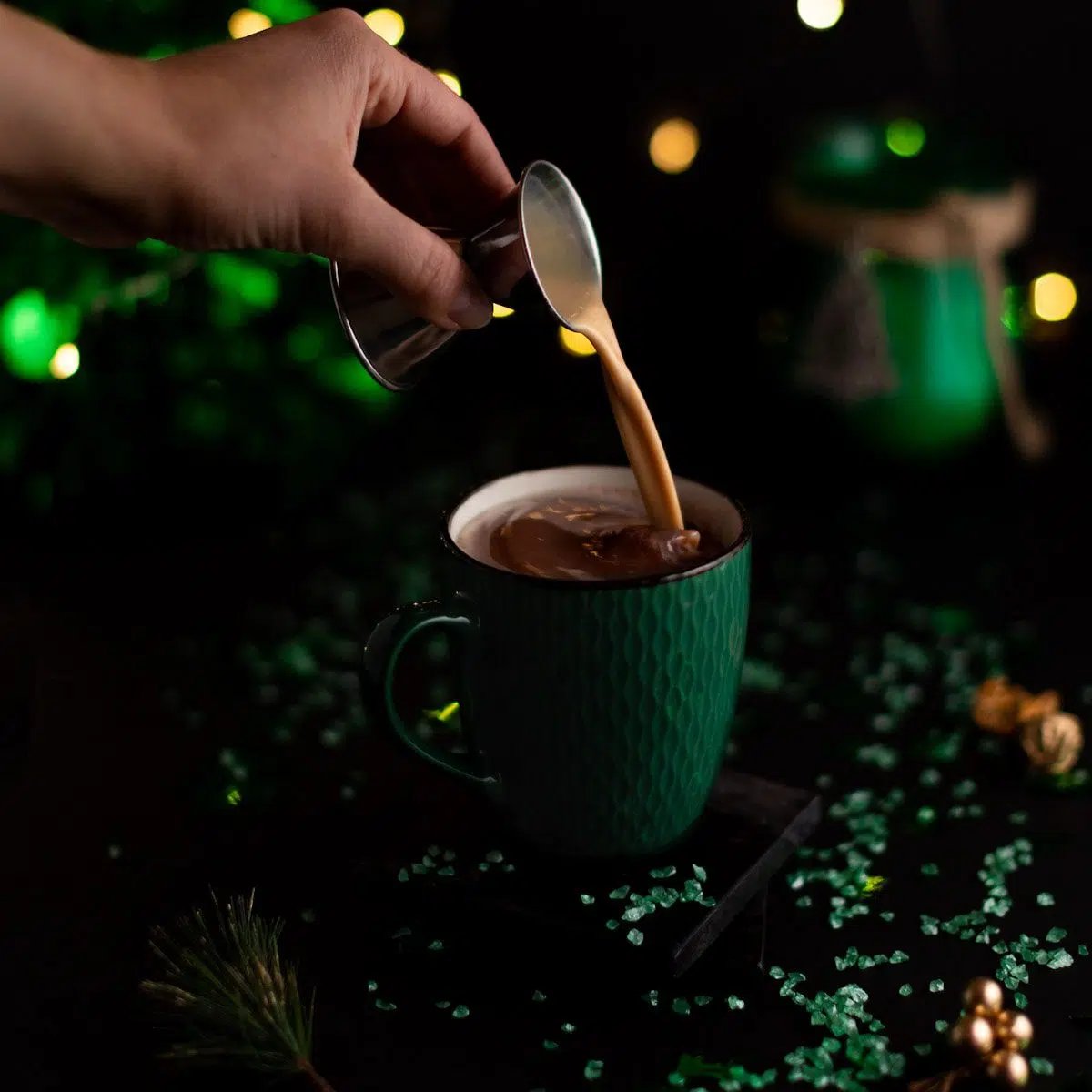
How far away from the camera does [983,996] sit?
2.11 ft

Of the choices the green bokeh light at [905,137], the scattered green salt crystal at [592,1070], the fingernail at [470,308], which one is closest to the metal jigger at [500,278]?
the fingernail at [470,308]

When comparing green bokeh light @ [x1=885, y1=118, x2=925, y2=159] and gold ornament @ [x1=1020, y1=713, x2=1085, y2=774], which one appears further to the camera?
green bokeh light @ [x1=885, y1=118, x2=925, y2=159]

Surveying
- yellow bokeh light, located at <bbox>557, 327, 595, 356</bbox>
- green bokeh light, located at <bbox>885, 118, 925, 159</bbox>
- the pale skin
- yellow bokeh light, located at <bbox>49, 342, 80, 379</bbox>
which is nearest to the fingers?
the pale skin

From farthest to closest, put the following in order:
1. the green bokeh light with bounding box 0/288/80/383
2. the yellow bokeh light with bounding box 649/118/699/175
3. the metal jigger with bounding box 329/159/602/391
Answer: the yellow bokeh light with bounding box 649/118/699/175 → the green bokeh light with bounding box 0/288/80/383 → the metal jigger with bounding box 329/159/602/391

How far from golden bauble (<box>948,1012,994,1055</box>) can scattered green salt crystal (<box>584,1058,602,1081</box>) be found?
0.57 feet

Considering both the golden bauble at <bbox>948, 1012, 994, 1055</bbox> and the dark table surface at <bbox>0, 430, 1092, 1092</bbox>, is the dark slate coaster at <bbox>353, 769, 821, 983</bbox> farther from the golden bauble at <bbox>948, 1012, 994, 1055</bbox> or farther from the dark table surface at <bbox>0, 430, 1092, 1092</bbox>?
the golden bauble at <bbox>948, 1012, 994, 1055</bbox>

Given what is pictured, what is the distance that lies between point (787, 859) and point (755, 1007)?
132mm

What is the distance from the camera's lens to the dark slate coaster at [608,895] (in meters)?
0.70

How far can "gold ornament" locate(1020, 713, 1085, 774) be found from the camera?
0.88 m

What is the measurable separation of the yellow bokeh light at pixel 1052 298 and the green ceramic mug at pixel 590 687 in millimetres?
839

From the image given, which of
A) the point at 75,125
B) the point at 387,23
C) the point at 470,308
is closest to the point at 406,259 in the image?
the point at 470,308

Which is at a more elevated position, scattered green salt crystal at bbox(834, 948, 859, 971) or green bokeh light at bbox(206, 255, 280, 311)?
green bokeh light at bbox(206, 255, 280, 311)

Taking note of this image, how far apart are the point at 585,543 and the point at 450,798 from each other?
0.21 metres

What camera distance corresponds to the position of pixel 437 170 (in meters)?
0.84
